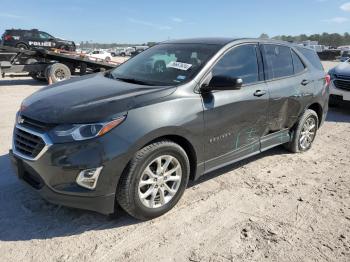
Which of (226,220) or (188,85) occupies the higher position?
(188,85)

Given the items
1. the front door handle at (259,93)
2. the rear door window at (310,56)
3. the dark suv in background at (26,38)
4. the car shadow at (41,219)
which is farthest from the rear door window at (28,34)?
the front door handle at (259,93)

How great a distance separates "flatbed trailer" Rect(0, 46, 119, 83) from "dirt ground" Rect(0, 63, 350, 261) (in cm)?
912

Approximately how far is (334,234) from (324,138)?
12.0 ft

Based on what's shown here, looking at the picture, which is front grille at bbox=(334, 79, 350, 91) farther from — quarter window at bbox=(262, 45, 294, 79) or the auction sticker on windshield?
the auction sticker on windshield

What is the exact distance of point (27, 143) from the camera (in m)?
3.24

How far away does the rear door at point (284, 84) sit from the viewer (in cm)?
466

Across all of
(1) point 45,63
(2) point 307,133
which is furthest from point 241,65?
(1) point 45,63

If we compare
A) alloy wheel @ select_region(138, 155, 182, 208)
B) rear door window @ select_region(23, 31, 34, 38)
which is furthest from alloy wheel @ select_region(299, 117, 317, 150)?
rear door window @ select_region(23, 31, 34, 38)

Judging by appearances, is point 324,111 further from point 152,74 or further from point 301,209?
point 152,74

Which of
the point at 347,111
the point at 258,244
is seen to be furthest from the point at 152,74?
the point at 347,111

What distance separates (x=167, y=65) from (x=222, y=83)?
82 centimetres

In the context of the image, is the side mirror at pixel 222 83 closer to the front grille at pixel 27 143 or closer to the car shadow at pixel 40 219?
the car shadow at pixel 40 219

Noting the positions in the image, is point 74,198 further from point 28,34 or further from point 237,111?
point 28,34

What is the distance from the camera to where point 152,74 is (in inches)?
161
